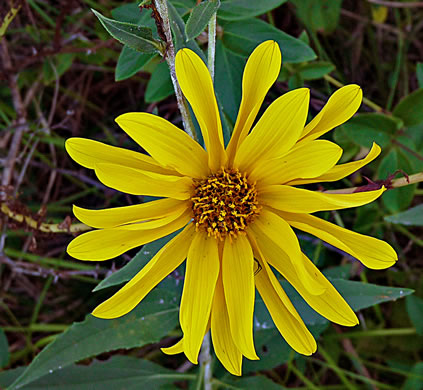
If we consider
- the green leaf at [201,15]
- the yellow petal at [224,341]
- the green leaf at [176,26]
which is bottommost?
the yellow petal at [224,341]

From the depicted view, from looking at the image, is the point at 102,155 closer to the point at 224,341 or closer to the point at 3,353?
the point at 224,341

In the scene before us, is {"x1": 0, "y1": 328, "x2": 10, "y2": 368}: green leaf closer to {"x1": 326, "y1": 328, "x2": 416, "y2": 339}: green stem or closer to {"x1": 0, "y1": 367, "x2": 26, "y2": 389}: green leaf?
{"x1": 0, "y1": 367, "x2": 26, "y2": 389}: green leaf

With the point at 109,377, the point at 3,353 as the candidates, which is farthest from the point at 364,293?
the point at 3,353

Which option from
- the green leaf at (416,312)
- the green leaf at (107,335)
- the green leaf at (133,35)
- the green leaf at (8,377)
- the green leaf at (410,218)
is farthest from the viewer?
the green leaf at (416,312)

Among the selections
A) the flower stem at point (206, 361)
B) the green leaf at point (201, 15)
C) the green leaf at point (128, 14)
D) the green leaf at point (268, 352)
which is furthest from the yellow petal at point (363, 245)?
the green leaf at point (128, 14)

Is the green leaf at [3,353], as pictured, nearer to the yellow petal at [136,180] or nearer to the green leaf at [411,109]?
the yellow petal at [136,180]

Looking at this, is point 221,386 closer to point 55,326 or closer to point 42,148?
point 55,326

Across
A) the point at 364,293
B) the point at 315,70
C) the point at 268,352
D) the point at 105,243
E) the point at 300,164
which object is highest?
the point at 315,70
